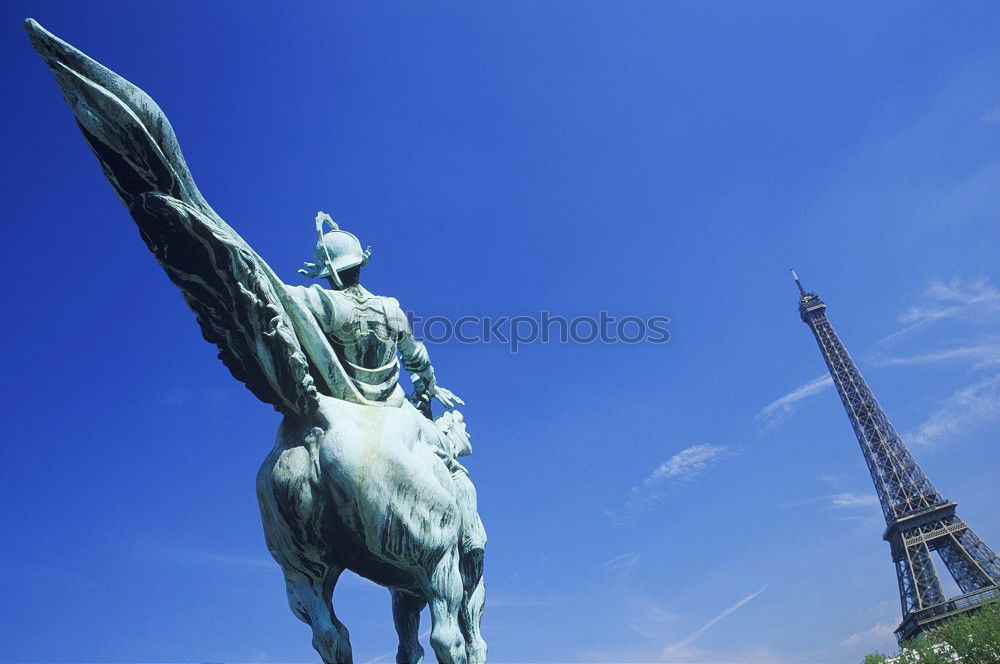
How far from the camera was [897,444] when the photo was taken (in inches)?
2157

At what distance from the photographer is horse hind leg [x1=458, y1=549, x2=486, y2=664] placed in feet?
21.0

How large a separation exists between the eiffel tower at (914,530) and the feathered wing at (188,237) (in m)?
52.9

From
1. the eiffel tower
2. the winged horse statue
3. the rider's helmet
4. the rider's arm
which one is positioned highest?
the eiffel tower

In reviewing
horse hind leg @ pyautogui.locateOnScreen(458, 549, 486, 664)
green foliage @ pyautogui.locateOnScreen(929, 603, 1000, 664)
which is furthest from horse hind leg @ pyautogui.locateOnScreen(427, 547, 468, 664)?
green foliage @ pyautogui.locateOnScreen(929, 603, 1000, 664)

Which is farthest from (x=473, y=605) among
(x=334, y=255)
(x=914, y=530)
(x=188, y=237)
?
(x=914, y=530)

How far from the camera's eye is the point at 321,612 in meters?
5.51

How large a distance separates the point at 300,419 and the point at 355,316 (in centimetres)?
116

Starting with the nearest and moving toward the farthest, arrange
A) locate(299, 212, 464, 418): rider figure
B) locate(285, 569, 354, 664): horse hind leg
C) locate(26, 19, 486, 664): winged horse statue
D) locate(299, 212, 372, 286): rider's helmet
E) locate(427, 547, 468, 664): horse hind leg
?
locate(26, 19, 486, 664): winged horse statue < locate(285, 569, 354, 664): horse hind leg < locate(427, 547, 468, 664): horse hind leg < locate(299, 212, 464, 418): rider figure < locate(299, 212, 372, 286): rider's helmet

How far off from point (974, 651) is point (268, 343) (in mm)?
35194

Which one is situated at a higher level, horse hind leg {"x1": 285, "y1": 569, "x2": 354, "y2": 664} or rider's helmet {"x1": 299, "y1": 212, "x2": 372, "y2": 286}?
rider's helmet {"x1": 299, "y1": 212, "x2": 372, "y2": 286}

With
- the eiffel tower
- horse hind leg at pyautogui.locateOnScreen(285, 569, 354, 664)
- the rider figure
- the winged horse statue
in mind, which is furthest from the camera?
the eiffel tower

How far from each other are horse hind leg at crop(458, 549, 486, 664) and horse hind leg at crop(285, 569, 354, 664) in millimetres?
1316

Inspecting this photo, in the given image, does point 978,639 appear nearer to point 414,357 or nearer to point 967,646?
point 967,646

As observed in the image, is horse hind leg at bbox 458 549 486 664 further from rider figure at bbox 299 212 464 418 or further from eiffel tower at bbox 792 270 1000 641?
eiffel tower at bbox 792 270 1000 641
